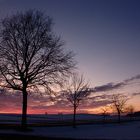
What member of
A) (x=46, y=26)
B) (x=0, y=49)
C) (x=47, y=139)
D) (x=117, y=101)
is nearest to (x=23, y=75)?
(x=0, y=49)

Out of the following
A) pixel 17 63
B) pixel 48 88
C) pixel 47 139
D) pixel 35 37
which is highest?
pixel 35 37

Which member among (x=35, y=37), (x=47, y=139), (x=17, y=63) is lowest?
(x=47, y=139)

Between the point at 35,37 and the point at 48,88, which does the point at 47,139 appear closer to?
the point at 48,88

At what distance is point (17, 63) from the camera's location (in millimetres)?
41750

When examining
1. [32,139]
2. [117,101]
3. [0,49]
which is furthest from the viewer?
[117,101]

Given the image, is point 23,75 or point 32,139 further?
point 23,75

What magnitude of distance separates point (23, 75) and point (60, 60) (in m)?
5.10

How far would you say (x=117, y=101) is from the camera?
119 metres

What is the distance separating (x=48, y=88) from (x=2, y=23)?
9.86 m

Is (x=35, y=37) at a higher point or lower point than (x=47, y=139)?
higher

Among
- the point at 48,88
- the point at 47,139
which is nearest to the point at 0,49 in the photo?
the point at 48,88

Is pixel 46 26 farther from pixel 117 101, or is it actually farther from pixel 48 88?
pixel 117 101

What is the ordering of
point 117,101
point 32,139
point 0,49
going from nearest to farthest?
point 32,139, point 0,49, point 117,101

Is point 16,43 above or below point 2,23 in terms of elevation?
below
